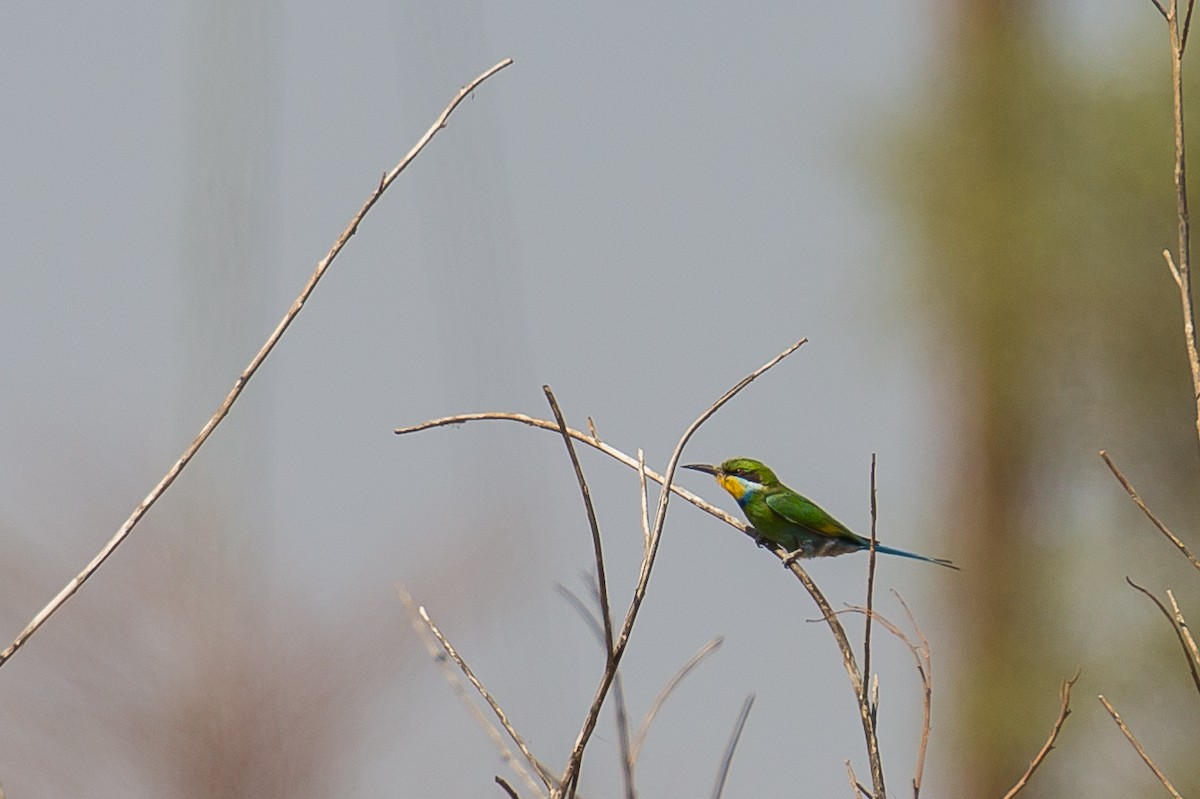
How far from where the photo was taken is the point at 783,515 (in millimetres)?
2010

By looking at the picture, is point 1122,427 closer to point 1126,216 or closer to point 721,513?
point 1126,216

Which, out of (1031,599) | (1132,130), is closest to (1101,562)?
(1031,599)

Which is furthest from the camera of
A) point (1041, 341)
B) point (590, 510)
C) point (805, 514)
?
point (1041, 341)

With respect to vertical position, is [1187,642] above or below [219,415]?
below

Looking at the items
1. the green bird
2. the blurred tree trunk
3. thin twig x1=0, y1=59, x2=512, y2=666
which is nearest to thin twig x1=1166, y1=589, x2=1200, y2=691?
thin twig x1=0, y1=59, x2=512, y2=666

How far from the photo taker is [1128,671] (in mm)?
5656

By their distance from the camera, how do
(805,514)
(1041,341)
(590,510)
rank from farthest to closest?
(1041,341)
(805,514)
(590,510)

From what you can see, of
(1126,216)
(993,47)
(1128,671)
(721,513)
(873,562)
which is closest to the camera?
(873,562)

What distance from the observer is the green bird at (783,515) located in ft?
6.53

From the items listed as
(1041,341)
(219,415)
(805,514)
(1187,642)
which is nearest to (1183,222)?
(1187,642)

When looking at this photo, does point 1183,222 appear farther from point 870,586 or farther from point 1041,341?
point 1041,341

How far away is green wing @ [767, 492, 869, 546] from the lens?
1985 mm

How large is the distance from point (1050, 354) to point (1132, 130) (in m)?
1.03

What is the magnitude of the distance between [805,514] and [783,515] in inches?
1.4
